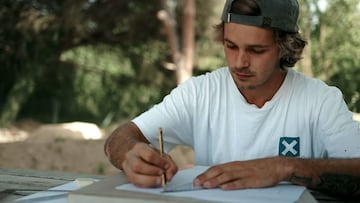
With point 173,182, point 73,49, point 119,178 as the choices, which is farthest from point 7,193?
point 73,49

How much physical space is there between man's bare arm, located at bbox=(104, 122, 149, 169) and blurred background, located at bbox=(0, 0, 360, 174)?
3.97 m

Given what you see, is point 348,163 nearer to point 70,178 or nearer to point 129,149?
point 129,149

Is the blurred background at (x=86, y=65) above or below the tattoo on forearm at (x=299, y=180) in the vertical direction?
above

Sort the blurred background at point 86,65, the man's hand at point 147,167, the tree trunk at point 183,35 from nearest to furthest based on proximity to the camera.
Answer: the man's hand at point 147,167 → the blurred background at point 86,65 → the tree trunk at point 183,35

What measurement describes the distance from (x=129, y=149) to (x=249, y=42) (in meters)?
0.44

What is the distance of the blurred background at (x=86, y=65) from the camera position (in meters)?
6.58

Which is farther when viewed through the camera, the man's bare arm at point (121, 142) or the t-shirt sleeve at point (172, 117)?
the t-shirt sleeve at point (172, 117)

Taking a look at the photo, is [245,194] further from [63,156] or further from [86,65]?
[86,65]

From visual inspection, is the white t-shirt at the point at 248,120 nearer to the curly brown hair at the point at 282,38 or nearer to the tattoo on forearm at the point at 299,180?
the curly brown hair at the point at 282,38

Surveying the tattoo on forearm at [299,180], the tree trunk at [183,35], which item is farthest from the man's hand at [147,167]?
the tree trunk at [183,35]

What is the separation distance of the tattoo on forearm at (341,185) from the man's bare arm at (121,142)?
51 cm

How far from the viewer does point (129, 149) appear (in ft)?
4.89

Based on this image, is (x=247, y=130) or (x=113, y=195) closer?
(x=113, y=195)

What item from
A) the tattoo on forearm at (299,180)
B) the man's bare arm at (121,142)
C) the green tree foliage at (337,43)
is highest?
the green tree foliage at (337,43)
